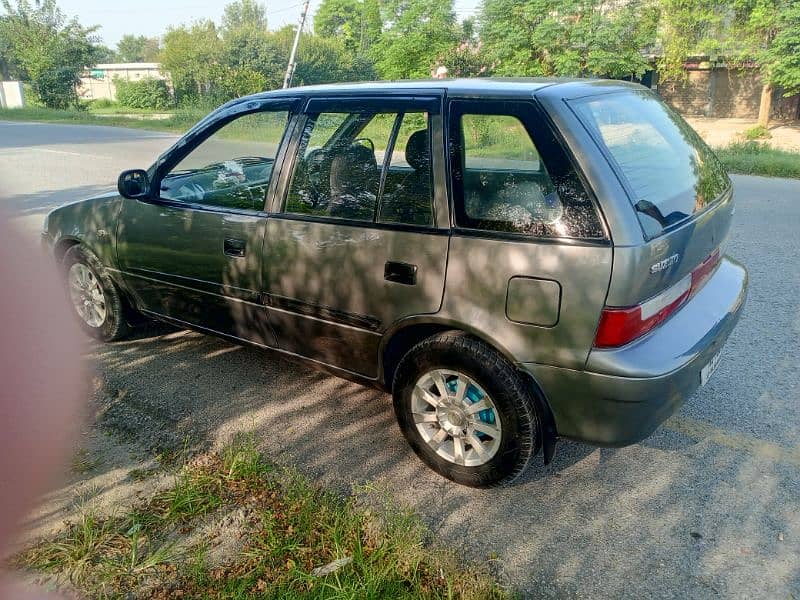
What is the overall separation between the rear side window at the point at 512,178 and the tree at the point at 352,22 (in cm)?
5051

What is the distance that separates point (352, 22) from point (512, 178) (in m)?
70.7

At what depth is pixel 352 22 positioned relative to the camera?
6744cm

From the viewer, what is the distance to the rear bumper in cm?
259

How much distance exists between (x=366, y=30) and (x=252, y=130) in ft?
202

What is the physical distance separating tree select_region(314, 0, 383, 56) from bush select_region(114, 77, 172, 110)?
51.8ft

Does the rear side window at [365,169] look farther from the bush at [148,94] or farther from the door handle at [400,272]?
the bush at [148,94]

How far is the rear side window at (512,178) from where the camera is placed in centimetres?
263

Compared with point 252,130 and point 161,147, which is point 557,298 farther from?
point 161,147

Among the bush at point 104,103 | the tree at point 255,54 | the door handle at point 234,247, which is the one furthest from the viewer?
the bush at point 104,103

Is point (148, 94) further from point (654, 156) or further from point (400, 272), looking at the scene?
point (654, 156)

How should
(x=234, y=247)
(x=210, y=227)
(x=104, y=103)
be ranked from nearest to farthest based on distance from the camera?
(x=234, y=247)
(x=210, y=227)
(x=104, y=103)

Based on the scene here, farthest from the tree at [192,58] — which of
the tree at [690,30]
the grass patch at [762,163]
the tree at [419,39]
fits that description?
the grass patch at [762,163]

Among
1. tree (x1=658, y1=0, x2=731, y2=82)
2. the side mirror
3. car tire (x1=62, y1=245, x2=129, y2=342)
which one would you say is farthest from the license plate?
tree (x1=658, y1=0, x2=731, y2=82)

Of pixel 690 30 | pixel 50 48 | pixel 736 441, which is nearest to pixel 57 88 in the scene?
pixel 50 48
